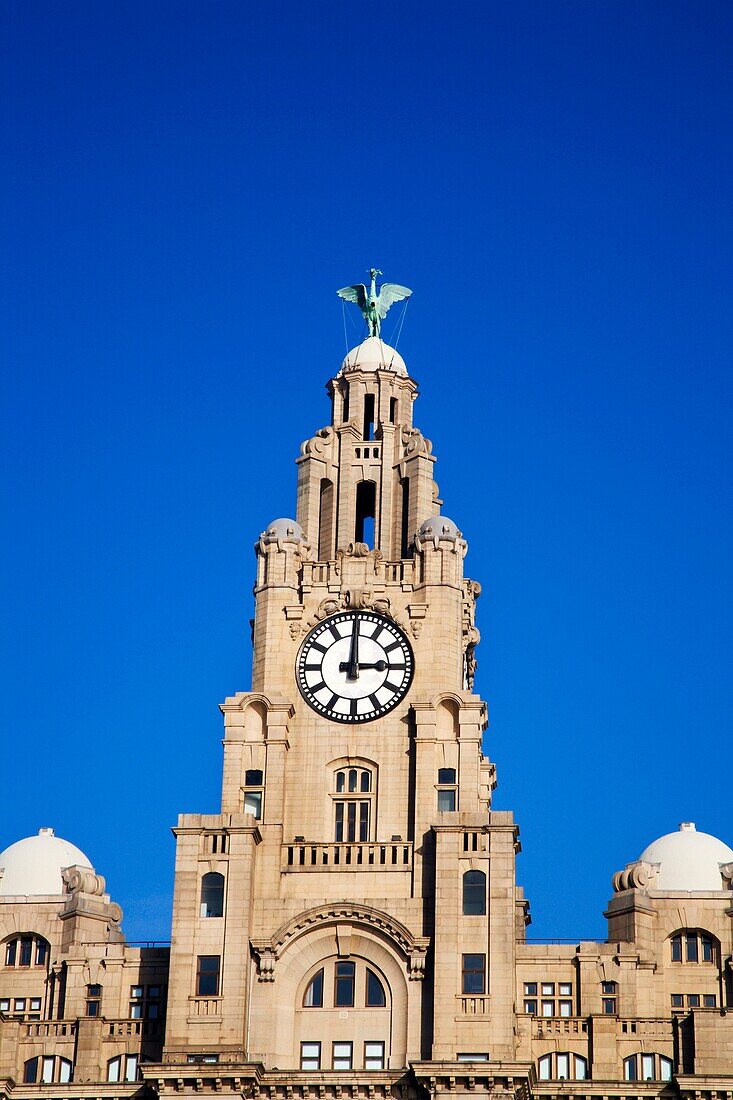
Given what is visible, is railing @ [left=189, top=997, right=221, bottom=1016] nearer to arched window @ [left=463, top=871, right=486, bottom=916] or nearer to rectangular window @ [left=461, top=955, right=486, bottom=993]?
rectangular window @ [left=461, top=955, right=486, bottom=993]

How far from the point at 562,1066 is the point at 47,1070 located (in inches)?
829

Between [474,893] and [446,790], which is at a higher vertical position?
[446,790]

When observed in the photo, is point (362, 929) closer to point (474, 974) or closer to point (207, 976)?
point (474, 974)

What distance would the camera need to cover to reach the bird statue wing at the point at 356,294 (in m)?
119

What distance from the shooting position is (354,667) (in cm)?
10675

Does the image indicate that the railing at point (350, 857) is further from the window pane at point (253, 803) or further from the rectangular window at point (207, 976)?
the rectangular window at point (207, 976)

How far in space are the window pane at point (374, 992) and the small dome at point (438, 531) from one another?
64.3 ft

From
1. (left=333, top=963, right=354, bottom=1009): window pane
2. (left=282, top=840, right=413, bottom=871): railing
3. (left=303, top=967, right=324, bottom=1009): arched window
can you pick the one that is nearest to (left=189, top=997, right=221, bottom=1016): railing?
(left=303, top=967, right=324, bottom=1009): arched window

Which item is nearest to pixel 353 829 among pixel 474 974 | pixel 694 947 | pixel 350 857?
pixel 350 857

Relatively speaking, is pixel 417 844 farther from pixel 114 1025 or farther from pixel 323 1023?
pixel 114 1025

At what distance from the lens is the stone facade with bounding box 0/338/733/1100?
3868 inches

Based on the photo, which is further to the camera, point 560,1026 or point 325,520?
point 325,520

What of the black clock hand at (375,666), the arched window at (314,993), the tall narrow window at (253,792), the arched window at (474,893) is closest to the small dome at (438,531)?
the black clock hand at (375,666)

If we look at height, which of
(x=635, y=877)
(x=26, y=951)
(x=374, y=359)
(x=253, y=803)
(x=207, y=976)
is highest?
(x=374, y=359)
